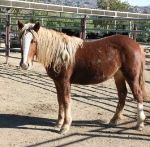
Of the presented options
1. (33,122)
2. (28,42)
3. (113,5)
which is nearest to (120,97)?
(33,122)

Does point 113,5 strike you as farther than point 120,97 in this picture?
Yes

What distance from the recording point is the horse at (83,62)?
5363 millimetres

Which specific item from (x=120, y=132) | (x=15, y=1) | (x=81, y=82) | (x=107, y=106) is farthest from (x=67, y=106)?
(x=15, y=1)

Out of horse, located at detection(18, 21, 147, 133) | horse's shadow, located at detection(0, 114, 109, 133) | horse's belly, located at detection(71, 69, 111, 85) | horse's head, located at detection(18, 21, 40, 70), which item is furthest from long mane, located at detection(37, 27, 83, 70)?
horse's shadow, located at detection(0, 114, 109, 133)

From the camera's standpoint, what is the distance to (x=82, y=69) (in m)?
5.52

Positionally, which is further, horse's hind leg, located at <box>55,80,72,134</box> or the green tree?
the green tree

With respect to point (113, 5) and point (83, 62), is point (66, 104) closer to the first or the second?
point (83, 62)

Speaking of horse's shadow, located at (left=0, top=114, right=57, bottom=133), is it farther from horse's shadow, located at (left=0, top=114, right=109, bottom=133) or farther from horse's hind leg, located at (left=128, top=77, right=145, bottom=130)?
horse's hind leg, located at (left=128, top=77, right=145, bottom=130)

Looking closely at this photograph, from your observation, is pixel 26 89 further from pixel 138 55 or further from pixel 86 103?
pixel 138 55

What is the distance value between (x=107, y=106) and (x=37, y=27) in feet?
8.27

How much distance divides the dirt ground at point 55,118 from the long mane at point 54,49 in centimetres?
99

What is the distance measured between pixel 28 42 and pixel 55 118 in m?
1.62

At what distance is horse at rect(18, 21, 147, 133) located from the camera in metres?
5.36

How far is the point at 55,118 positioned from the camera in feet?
20.5
